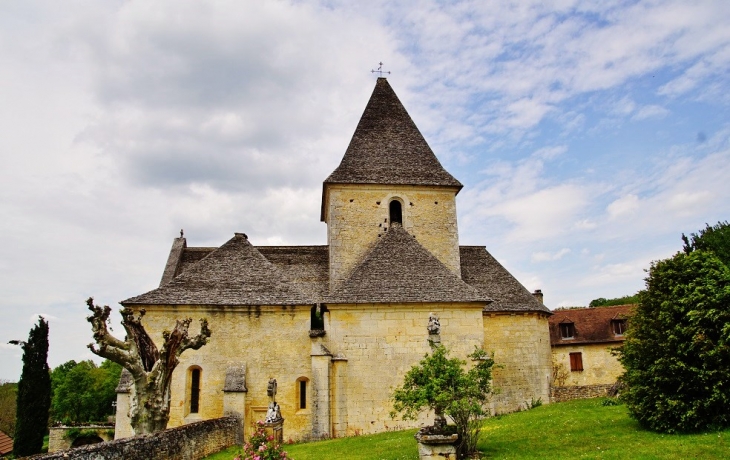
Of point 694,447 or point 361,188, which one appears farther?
point 361,188

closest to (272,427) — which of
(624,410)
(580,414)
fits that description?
(580,414)

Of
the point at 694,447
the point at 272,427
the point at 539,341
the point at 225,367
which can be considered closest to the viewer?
the point at 694,447

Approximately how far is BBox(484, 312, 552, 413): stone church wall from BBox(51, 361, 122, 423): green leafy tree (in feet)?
144

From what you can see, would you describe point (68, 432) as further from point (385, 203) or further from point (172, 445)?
point (172, 445)

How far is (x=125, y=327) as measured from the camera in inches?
511

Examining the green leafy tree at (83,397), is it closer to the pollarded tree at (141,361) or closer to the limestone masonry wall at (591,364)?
the limestone masonry wall at (591,364)

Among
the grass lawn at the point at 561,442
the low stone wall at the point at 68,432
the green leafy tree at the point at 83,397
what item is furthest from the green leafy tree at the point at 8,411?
the grass lawn at the point at 561,442

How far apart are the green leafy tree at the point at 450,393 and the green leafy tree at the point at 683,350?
3791 mm

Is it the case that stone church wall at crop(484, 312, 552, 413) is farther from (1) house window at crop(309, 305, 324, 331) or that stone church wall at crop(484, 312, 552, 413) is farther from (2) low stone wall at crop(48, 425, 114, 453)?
(2) low stone wall at crop(48, 425, 114, 453)

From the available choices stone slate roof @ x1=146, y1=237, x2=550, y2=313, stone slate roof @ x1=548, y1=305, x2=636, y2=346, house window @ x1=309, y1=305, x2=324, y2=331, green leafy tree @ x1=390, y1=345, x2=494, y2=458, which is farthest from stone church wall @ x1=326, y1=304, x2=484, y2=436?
stone slate roof @ x1=548, y1=305, x2=636, y2=346

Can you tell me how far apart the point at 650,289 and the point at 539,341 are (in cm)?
980

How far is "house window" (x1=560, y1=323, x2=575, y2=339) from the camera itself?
107ft

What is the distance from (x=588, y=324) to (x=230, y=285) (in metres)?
23.3

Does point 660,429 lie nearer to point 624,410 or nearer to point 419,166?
point 624,410
